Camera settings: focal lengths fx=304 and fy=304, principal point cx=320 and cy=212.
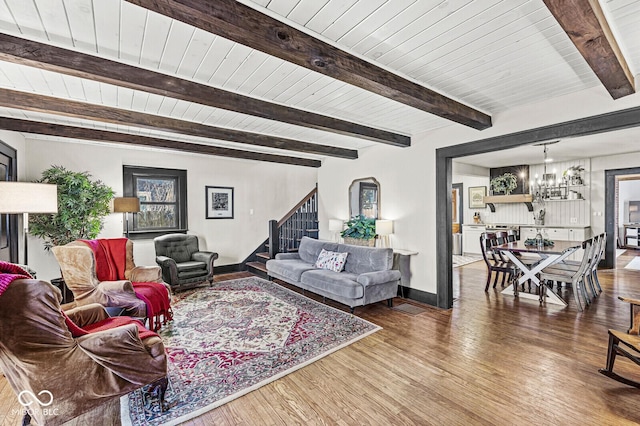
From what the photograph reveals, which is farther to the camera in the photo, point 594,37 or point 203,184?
point 203,184

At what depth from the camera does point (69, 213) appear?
14.0 ft

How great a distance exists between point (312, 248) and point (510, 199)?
18.2 feet

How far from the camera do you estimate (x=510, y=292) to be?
4863mm

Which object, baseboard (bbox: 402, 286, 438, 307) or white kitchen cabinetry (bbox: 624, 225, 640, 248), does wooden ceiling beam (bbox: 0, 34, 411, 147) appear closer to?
baseboard (bbox: 402, 286, 438, 307)

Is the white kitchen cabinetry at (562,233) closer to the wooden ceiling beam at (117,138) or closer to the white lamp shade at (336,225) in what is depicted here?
the white lamp shade at (336,225)

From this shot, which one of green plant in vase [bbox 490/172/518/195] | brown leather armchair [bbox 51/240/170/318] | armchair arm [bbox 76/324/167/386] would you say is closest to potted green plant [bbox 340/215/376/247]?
brown leather armchair [bbox 51/240/170/318]

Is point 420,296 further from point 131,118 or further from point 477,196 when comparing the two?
point 477,196

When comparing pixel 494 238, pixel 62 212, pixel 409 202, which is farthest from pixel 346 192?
pixel 62 212

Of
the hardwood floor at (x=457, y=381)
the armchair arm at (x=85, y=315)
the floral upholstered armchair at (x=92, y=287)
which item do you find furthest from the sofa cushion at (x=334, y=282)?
the armchair arm at (x=85, y=315)

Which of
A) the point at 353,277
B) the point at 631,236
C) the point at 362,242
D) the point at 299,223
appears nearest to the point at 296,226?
the point at 299,223

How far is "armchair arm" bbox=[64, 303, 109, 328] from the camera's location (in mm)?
2307

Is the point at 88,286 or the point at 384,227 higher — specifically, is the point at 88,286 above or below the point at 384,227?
below

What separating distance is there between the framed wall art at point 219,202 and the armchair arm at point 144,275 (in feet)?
8.39

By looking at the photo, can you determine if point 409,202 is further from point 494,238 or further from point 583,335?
point 583,335
